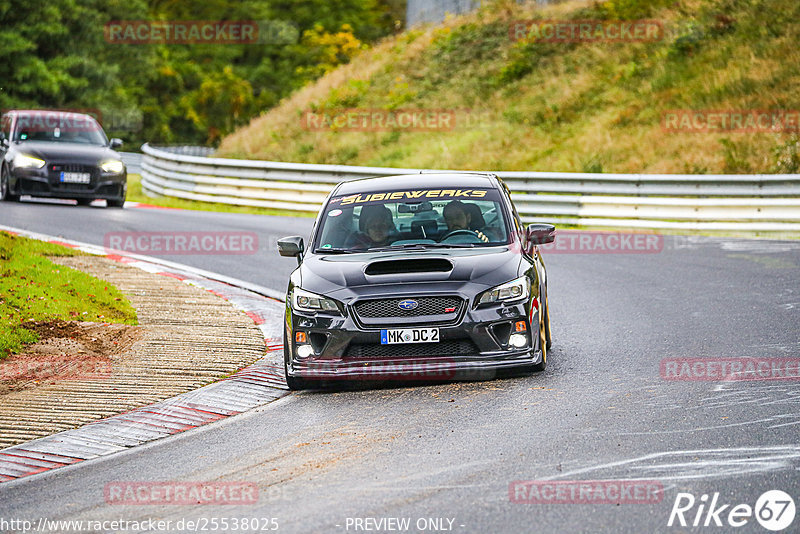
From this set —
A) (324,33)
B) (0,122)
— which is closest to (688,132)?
(0,122)

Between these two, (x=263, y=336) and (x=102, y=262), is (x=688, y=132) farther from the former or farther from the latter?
(x=263, y=336)

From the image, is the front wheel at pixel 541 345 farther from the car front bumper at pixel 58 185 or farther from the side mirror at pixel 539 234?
the car front bumper at pixel 58 185

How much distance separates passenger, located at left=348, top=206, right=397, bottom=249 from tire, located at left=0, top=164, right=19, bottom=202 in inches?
599

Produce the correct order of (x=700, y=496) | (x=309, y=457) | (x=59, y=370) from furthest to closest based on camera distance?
(x=59, y=370) → (x=309, y=457) → (x=700, y=496)

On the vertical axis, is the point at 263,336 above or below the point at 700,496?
below

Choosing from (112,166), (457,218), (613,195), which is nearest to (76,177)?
(112,166)

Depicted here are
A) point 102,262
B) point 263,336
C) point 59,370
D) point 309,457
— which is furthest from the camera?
point 102,262

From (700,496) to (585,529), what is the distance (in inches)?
29.6

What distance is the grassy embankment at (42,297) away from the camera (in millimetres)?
10602

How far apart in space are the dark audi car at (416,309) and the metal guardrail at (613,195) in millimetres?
11217

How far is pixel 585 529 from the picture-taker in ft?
17.5

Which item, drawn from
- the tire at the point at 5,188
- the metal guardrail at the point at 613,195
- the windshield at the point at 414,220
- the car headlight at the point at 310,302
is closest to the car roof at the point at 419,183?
the windshield at the point at 414,220

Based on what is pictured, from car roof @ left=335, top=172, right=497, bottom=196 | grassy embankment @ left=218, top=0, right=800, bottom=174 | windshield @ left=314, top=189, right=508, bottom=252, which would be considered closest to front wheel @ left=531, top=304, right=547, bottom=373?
windshield @ left=314, top=189, right=508, bottom=252

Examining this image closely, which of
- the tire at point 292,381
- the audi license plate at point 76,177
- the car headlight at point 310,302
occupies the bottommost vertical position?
the audi license plate at point 76,177
